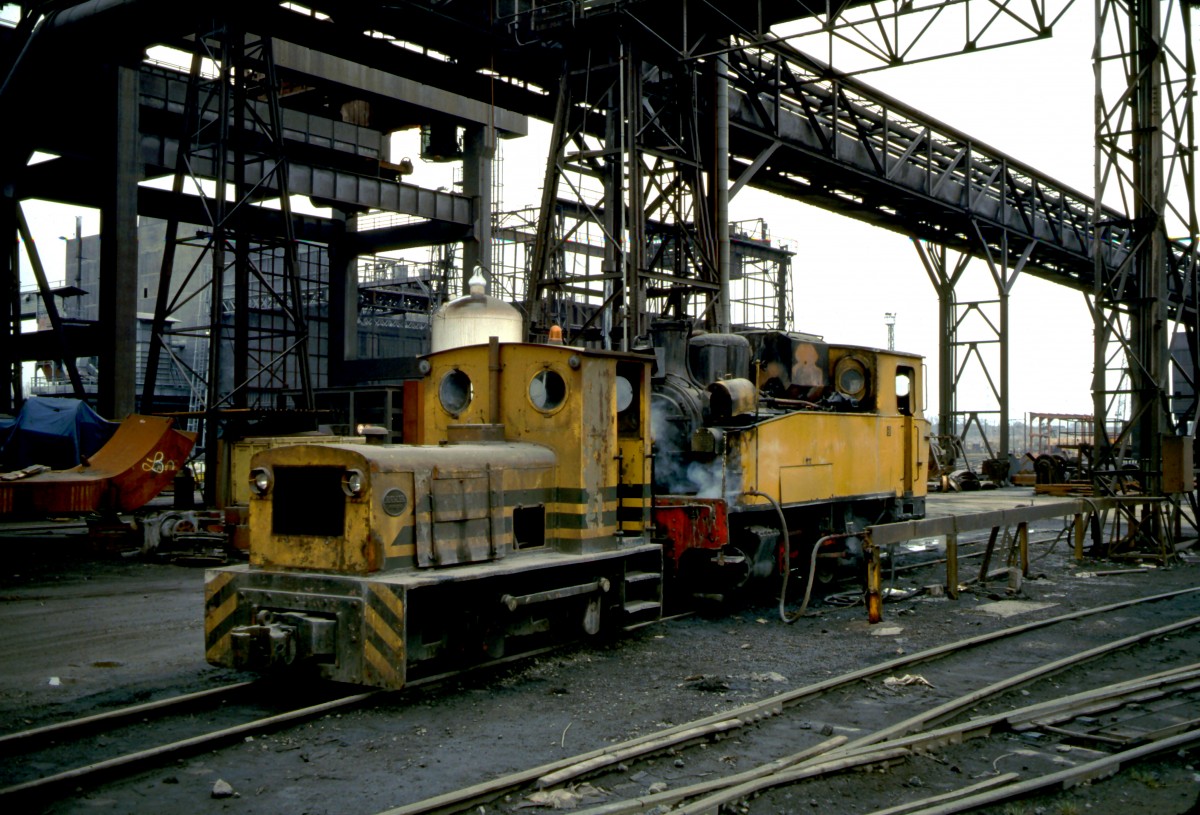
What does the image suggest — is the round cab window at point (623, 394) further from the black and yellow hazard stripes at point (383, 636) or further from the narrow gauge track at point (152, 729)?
the black and yellow hazard stripes at point (383, 636)

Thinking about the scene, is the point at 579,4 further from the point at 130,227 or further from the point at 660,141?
the point at 130,227

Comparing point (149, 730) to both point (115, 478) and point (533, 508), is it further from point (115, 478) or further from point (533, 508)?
point (115, 478)

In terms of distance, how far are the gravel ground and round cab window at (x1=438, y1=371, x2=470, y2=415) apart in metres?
2.17

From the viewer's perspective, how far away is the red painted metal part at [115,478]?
1445 cm

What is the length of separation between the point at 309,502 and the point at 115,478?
386 inches

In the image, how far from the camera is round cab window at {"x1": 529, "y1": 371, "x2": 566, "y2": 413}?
822 cm

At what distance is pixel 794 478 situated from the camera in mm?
10891

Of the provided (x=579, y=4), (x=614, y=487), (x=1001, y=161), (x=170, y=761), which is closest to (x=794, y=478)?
(x=614, y=487)

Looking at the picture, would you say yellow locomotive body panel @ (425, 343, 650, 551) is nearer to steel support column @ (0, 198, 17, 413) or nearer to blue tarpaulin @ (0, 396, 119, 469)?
blue tarpaulin @ (0, 396, 119, 469)

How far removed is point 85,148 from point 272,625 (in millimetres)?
22967

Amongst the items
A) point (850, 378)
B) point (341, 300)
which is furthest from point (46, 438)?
point (341, 300)

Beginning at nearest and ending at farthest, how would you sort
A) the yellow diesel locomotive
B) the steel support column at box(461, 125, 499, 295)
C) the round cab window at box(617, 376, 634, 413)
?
the yellow diesel locomotive, the round cab window at box(617, 376, 634, 413), the steel support column at box(461, 125, 499, 295)

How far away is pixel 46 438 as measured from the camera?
1691 cm

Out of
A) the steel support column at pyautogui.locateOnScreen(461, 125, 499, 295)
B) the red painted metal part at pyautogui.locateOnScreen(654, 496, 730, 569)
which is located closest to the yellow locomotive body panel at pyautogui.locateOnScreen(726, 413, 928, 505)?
the red painted metal part at pyautogui.locateOnScreen(654, 496, 730, 569)
